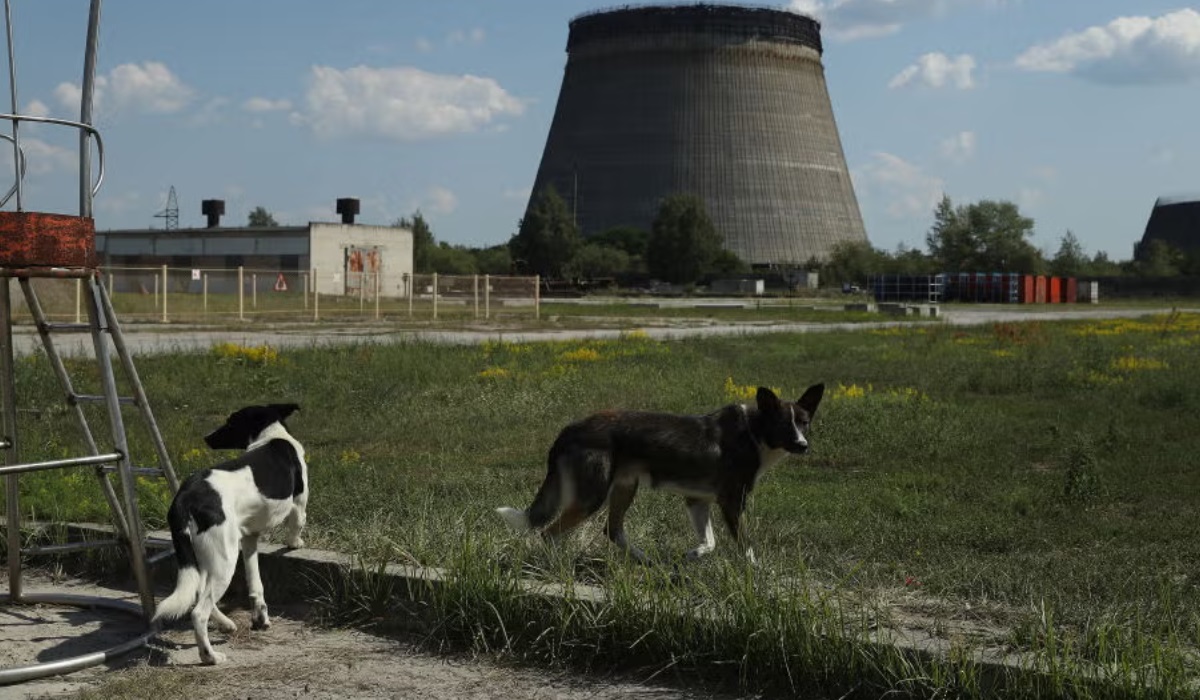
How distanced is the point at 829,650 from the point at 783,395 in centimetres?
957

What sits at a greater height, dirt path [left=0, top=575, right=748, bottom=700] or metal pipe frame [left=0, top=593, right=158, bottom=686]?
metal pipe frame [left=0, top=593, right=158, bottom=686]

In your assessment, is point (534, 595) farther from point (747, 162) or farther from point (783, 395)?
point (747, 162)

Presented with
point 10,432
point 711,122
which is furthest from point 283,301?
point 711,122

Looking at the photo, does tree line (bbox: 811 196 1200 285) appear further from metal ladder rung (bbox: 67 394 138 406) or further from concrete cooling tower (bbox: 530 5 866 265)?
metal ladder rung (bbox: 67 394 138 406)

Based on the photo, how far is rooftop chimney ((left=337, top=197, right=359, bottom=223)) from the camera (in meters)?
68.6

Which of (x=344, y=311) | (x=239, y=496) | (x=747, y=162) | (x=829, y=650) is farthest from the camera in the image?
(x=747, y=162)

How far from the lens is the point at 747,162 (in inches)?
3536

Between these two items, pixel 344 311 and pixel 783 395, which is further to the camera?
pixel 344 311

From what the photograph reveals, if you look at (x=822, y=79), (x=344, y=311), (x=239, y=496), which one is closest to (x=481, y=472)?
(x=239, y=496)

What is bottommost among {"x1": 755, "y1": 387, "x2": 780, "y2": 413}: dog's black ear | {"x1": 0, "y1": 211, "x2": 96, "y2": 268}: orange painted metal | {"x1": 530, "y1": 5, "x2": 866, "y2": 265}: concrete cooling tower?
{"x1": 755, "y1": 387, "x2": 780, "y2": 413}: dog's black ear

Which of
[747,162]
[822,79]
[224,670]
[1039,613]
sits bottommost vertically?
[224,670]

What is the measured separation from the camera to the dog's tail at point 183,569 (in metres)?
4.56

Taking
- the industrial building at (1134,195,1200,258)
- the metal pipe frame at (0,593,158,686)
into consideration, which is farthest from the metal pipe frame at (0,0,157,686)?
the industrial building at (1134,195,1200,258)

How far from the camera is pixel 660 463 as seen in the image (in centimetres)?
555
